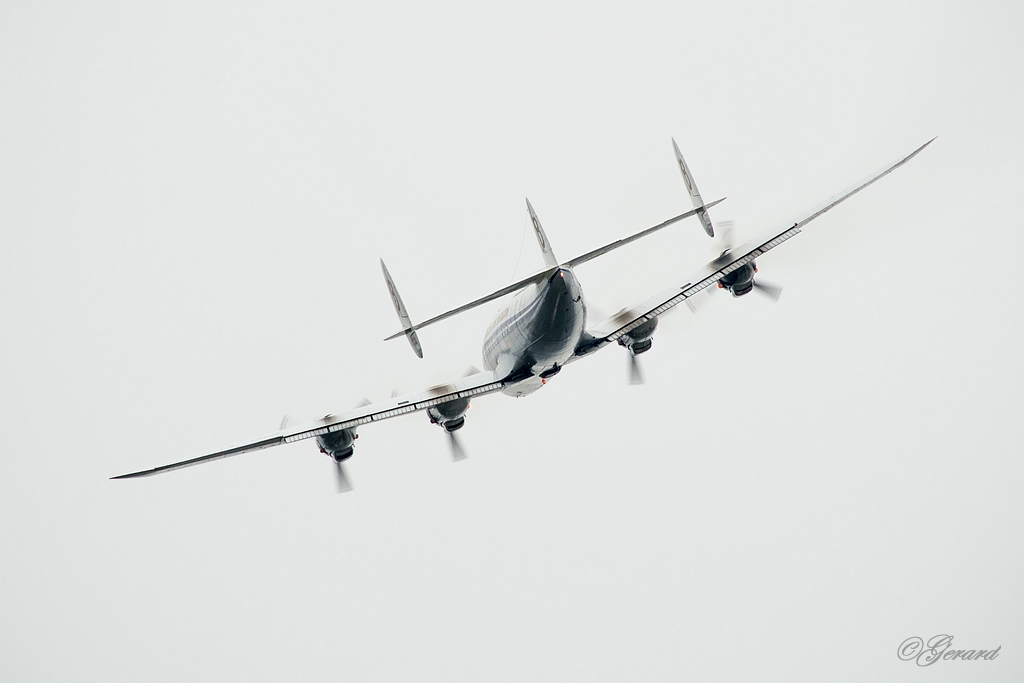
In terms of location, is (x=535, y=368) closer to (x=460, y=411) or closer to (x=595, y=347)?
(x=595, y=347)

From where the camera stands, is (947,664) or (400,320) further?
(947,664)

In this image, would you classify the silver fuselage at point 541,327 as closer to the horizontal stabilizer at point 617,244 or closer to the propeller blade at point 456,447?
the horizontal stabilizer at point 617,244

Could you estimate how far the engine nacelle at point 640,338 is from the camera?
3825cm

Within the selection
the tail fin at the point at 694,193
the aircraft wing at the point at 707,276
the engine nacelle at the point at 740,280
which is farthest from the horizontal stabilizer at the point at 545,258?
the engine nacelle at the point at 740,280

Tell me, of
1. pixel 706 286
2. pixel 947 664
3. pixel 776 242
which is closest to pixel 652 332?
pixel 706 286

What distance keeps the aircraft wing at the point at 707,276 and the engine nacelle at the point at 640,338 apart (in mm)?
2119

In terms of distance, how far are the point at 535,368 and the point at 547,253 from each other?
5.14 metres

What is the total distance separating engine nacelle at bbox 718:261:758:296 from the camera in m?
36.9

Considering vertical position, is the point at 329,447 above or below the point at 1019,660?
above

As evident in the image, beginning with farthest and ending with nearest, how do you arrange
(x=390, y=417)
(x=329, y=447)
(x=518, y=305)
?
1. (x=329, y=447)
2. (x=390, y=417)
3. (x=518, y=305)

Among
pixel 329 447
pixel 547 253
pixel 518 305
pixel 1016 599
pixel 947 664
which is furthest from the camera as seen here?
pixel 1016 599

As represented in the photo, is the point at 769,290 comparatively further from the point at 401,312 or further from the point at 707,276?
the point at 401,312

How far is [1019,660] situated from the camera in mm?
110625

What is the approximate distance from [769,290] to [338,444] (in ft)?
66.6
